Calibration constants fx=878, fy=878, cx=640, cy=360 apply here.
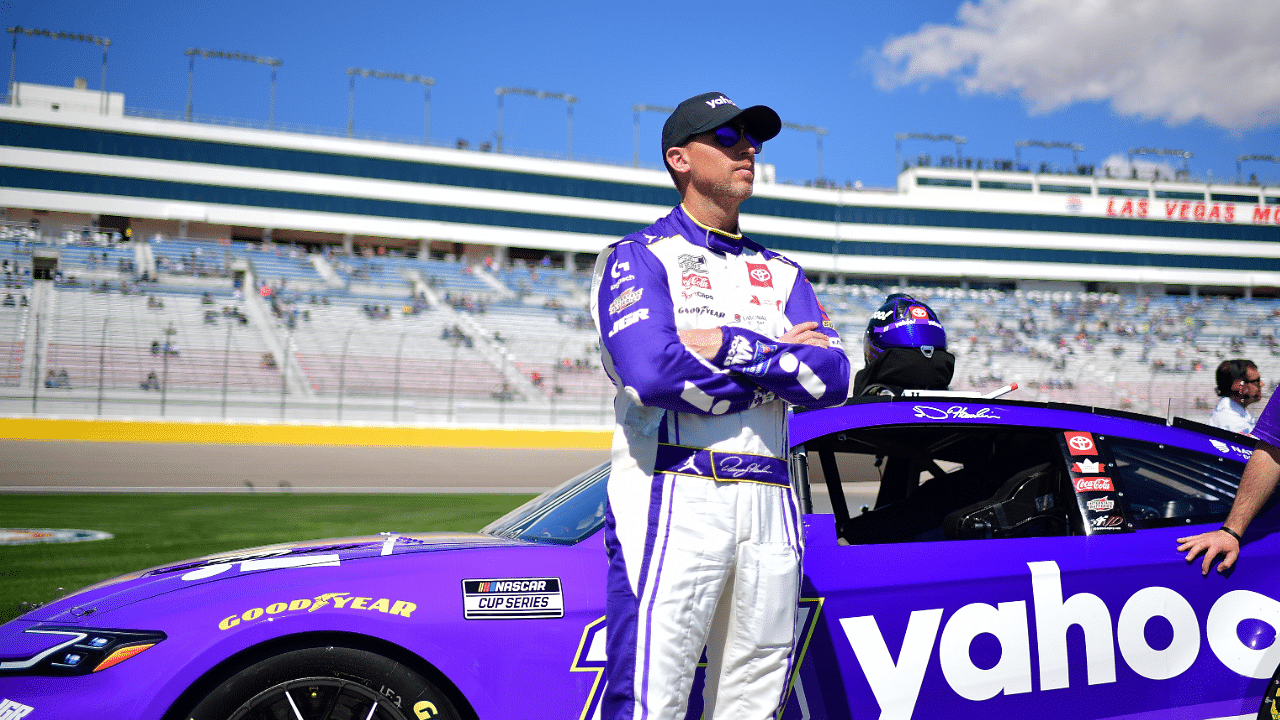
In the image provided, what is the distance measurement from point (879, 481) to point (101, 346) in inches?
885

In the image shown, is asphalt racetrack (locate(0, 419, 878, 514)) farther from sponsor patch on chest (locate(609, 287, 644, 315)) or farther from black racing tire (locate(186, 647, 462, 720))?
sponsor patch on chest (locate(609, 287, 644, 315))

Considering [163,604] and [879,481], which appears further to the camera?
[879,481]

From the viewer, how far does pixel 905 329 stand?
2.99 m

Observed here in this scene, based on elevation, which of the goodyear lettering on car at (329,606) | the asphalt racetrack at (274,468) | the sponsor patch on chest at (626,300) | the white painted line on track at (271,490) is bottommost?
the asphalt racetrack at (274,468)

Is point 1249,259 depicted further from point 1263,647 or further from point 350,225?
point 1263,647

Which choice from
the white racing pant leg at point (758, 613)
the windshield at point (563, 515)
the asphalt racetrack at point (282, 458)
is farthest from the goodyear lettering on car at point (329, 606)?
the asphalt racetrack at point (282, 458)

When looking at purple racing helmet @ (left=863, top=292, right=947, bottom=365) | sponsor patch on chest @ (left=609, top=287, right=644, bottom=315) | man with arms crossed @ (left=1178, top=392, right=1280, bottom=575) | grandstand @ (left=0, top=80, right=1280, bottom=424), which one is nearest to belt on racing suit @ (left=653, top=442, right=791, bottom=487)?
sponsor patch on chest @ (left=609, top=287, right=644, bottom=315)

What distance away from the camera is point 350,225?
44.4 m

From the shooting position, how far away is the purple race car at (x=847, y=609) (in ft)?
6.51

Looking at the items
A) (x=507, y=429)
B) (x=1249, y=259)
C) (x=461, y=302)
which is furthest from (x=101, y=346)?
(x=1249, y=259)

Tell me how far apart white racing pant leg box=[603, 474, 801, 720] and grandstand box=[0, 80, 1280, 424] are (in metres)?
20.4

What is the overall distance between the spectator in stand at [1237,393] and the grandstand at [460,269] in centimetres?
1614

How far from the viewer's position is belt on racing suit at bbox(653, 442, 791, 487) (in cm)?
168

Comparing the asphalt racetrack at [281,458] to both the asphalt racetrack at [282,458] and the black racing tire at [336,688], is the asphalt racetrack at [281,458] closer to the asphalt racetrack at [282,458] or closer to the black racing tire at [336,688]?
the asphalt racetrack at [282,458]
